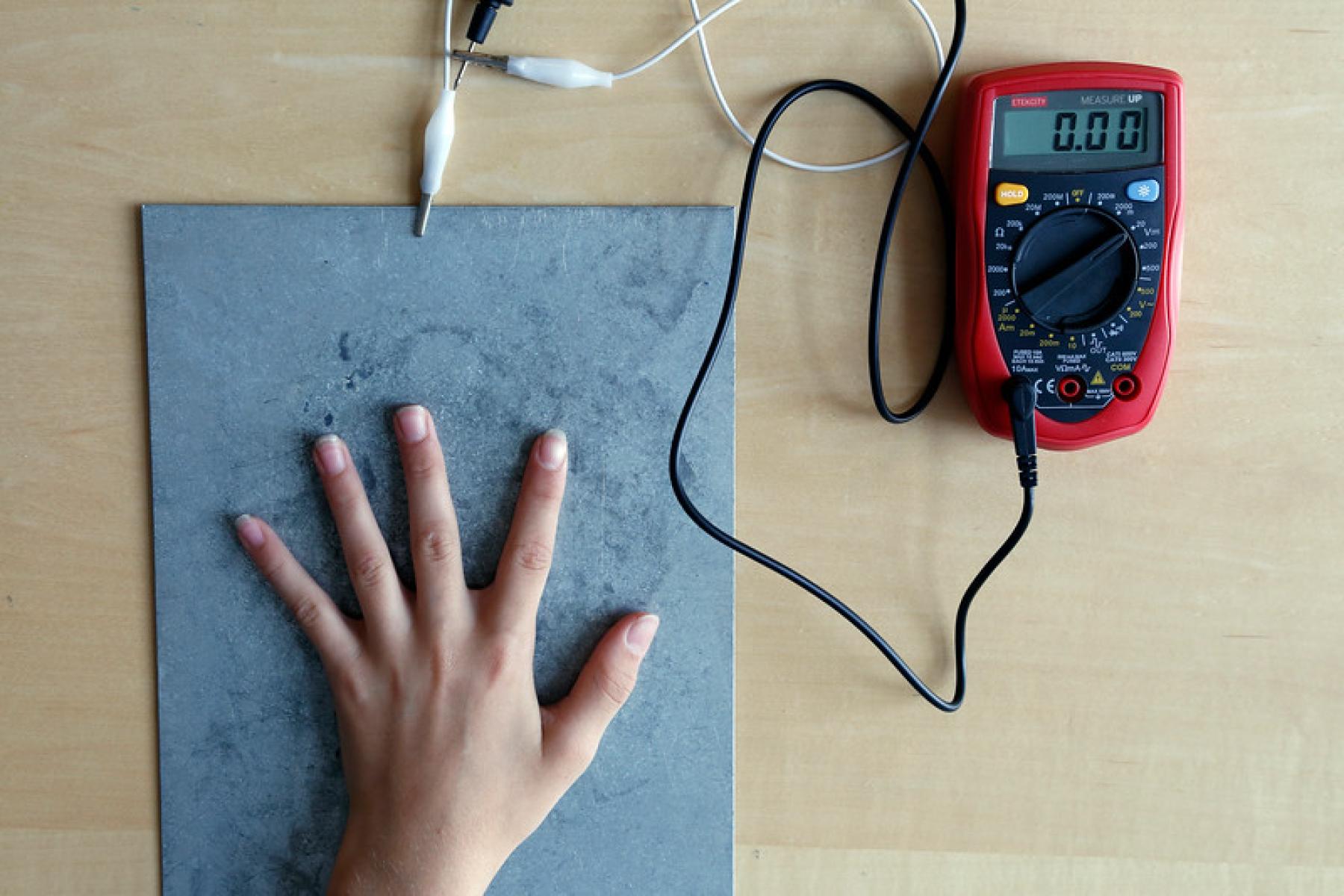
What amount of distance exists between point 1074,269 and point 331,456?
1.60ft

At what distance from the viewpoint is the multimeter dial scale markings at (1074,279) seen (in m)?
0.55

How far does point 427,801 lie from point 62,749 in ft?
0.90

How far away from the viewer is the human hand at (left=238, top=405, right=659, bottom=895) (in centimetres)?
59

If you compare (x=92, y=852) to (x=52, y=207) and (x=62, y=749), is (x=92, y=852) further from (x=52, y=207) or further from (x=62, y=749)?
(x=52, y=207)

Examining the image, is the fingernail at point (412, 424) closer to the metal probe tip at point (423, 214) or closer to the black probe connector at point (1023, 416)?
the metal probe tip at point (423, 214)

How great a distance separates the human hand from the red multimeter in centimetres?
30

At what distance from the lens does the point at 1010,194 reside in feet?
1.82

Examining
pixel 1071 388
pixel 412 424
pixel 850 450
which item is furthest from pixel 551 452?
pixel 1071 388

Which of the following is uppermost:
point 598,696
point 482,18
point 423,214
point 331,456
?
point 482,18

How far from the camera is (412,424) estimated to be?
1.94 feet

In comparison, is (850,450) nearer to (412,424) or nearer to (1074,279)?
(1074,279)

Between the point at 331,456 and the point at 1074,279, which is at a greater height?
the point at 1074,279

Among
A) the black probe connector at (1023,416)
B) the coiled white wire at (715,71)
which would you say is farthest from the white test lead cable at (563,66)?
the black probe connector at (1023,416)

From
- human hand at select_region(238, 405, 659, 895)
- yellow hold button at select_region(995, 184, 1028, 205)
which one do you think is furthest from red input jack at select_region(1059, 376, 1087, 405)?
human hand at select_region(238, 405, 659, 895)
